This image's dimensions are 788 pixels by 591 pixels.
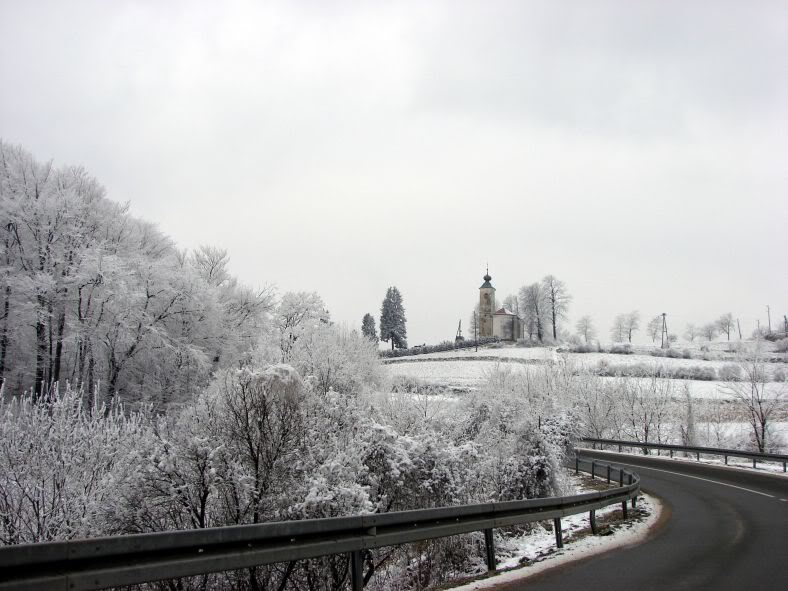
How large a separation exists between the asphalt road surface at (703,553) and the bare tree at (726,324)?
177610 millimetres

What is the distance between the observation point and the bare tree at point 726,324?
568ft

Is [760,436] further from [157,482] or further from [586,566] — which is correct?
[157,482]

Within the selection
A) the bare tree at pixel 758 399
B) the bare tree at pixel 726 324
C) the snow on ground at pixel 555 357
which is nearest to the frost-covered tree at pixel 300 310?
the snow on ground at pixel 555 357

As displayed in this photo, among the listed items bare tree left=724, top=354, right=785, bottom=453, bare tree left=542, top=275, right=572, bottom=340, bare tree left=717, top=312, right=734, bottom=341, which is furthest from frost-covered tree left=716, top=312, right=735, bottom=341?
bare tree left=724, top=354, right=785, bottom=453

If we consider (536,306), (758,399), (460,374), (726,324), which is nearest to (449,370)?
(460,374)

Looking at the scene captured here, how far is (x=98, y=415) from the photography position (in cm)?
1297

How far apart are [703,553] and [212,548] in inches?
310

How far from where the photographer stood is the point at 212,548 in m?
5.01

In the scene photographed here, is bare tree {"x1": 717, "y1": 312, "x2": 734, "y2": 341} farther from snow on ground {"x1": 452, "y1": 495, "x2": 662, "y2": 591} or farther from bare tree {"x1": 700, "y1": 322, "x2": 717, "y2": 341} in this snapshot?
snow on ground {"x1": 452, "y1": 495, "x2": 662, "y2": 591}

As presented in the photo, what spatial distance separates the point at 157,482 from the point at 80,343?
23.3m

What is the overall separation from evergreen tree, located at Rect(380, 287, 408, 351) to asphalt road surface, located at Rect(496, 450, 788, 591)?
4005 inches

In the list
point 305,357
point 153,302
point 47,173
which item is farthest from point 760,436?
point 47,173

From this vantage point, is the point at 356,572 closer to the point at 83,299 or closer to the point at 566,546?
the point at 566,546

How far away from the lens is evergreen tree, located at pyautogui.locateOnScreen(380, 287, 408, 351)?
394 feet
